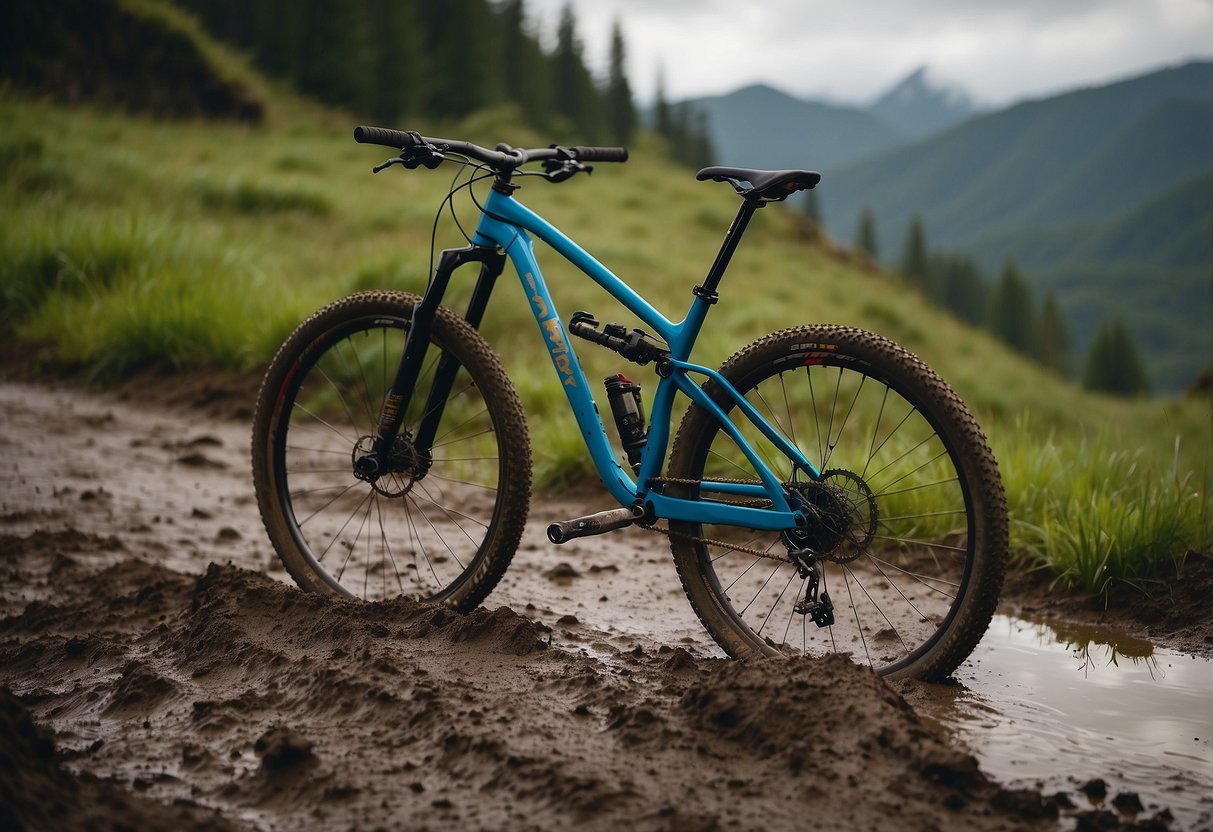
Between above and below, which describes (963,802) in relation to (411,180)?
below

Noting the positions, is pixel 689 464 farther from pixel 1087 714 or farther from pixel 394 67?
pixel 394 67

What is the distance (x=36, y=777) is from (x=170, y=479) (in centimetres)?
331

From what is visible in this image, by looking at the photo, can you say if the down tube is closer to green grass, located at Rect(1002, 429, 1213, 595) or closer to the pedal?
the pedal

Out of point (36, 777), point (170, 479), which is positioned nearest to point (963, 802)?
point (36, 777)

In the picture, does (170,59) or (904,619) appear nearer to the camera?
(904,619)

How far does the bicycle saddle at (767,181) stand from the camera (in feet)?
9.44

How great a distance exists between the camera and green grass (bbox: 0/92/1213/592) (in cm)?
430

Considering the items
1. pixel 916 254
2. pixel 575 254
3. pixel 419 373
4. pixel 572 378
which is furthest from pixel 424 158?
pixel 916 254

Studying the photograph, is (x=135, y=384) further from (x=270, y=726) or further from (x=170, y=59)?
(x=170, y=59)

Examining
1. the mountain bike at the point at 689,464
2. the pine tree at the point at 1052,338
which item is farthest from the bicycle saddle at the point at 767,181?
the pine tree at the point at 1052,338

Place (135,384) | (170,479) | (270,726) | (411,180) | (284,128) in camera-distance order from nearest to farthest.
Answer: (270,726) → (170,479) → (135,384) → (411,180) → (284,128)

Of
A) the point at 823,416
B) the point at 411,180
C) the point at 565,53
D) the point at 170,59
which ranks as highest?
the point at 565,53

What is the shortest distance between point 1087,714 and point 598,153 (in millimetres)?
2399

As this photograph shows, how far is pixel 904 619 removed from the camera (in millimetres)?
3668
